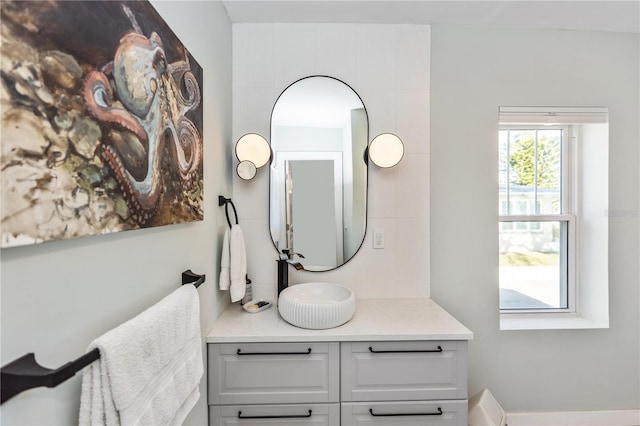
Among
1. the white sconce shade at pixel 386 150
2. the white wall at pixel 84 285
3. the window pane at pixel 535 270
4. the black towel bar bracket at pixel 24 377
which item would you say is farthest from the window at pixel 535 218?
the black towel bar bracket at pixel 24 377

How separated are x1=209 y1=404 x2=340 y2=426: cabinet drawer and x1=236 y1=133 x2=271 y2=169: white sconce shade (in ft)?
3.66

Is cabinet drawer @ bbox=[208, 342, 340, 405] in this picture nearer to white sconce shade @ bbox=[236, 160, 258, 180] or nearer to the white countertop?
the white countertop

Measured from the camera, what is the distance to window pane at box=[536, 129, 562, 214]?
1848 mm

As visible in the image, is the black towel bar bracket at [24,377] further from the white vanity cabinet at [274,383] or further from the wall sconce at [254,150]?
the wall sconce at [254,150]

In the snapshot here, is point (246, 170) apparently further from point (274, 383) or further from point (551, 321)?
point (551, 321)

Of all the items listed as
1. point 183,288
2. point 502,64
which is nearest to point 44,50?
point 183,288

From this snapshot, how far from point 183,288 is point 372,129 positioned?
1266mm

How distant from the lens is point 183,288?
0.85 m

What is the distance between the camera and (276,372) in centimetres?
119

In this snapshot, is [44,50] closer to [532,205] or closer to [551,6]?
[551,6]

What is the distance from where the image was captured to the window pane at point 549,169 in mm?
1848

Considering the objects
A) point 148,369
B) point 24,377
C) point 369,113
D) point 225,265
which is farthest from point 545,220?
point 24,377

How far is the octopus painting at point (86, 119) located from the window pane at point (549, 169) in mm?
2089

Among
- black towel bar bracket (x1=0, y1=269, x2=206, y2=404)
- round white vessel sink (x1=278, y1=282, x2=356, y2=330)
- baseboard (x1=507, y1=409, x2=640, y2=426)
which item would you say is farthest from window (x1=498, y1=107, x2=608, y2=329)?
black towel bar bracket (x1=0, y1=269, x2=206, y2=404)
